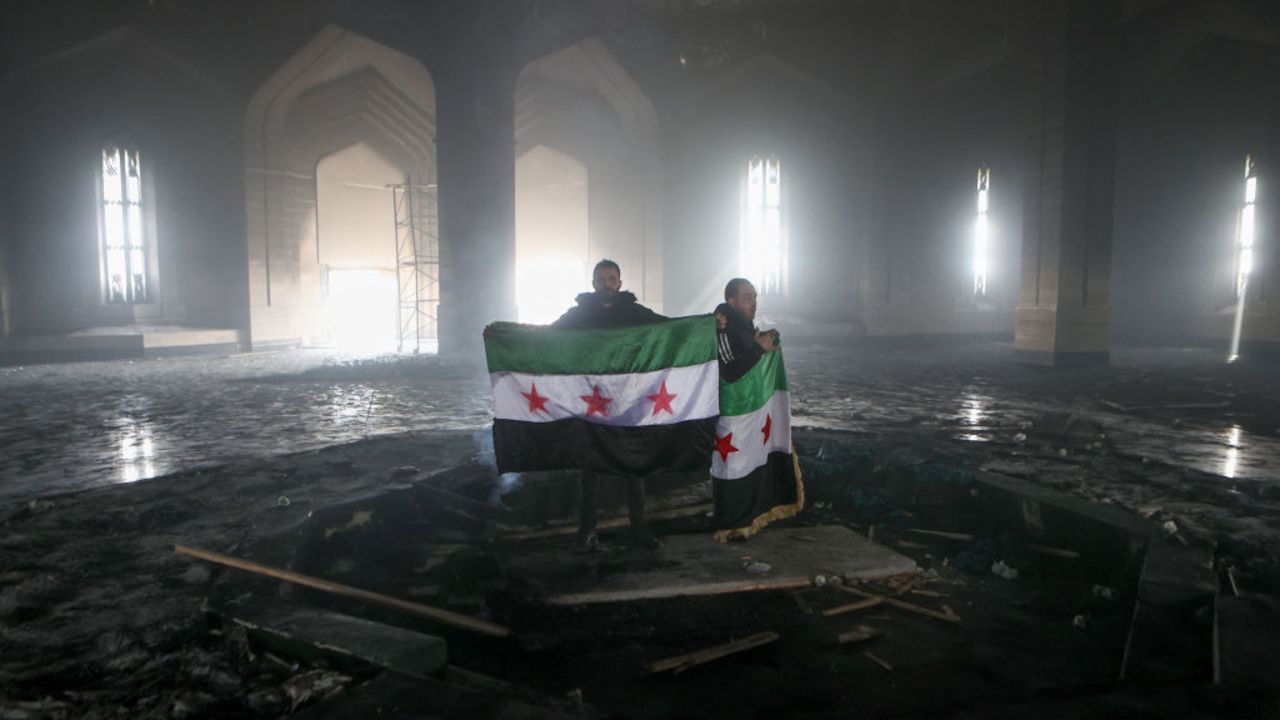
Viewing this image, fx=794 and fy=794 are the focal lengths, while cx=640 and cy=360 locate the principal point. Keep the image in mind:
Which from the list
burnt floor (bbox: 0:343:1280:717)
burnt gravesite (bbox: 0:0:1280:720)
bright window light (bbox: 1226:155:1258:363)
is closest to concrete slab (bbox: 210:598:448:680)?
burnt gravesite (bbox: 0:0:1280:720)

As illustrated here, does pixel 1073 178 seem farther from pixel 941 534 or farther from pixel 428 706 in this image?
pixel 428 706

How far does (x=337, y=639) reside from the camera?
2.93 metres

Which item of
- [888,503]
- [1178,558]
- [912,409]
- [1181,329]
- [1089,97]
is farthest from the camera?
[1181,329]

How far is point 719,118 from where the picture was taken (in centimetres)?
2080

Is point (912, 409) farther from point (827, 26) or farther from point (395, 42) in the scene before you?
point (827, 26)

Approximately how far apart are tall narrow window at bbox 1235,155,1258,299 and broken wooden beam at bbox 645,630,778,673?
20.4 m

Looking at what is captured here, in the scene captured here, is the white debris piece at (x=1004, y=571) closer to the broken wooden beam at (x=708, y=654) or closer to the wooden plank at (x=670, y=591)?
the wooden plank at (x=670, y=591)

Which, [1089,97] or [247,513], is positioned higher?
[1089,97]

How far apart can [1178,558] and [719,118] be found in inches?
726

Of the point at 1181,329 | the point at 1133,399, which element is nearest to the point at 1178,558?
the point at 1133,399

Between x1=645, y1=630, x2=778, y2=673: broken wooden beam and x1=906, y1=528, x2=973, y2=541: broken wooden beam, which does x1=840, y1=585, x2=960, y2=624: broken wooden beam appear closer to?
x1=645, y1=630, x2=778, y2=673: broken wooden beam

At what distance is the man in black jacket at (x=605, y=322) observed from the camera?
4586mm

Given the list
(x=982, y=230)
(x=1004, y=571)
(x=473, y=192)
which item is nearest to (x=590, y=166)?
(x=473, y=192)

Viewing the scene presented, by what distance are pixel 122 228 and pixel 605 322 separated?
18.5 m
